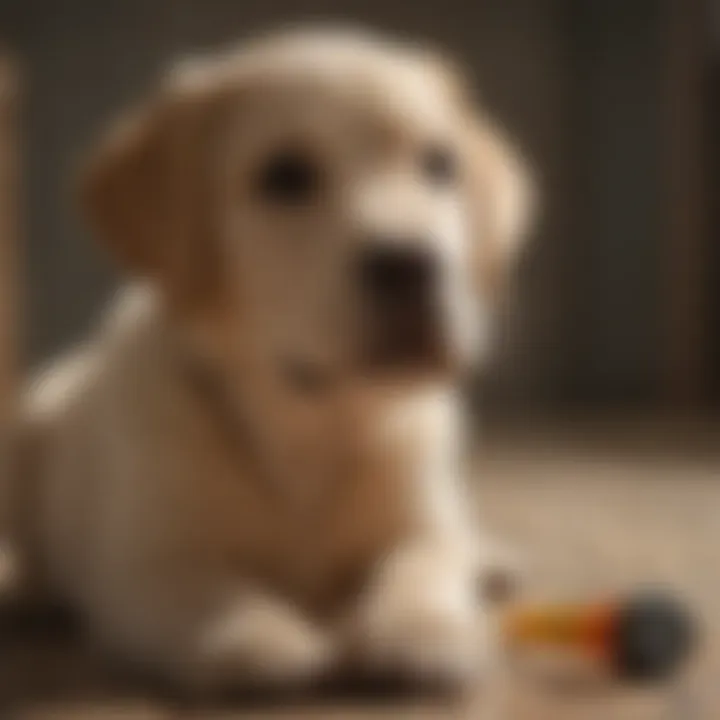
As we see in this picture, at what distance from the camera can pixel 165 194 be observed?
1.35 metres

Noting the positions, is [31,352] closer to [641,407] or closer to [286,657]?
[641,407]

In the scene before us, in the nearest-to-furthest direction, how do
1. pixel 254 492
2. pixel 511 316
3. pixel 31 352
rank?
pixel 254 492, pixel 31 352, pixel 511 316

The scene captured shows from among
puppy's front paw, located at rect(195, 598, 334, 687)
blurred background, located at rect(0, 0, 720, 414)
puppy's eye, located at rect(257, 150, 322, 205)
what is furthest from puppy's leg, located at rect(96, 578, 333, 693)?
blurred background, located at rect(0, 0, 720, 414)

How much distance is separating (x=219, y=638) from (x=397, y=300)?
12.9 inches

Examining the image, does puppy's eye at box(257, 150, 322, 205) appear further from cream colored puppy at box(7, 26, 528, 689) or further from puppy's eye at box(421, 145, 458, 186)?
puppy's eye at box(421, 145, 458, 186)

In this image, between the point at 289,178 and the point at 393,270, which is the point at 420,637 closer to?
the point at 393,270

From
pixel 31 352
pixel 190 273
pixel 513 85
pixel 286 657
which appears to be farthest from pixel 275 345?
pixel 513 85

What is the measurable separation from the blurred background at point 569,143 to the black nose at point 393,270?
256 centimetres

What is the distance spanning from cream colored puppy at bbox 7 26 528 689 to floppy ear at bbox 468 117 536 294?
0.04 m

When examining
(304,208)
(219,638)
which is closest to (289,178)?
(304,208)

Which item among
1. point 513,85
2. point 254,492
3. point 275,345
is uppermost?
point 513,85

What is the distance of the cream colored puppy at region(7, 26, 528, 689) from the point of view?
1236 mm

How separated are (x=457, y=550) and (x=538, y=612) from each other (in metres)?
0.09

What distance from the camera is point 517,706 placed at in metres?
1.09
